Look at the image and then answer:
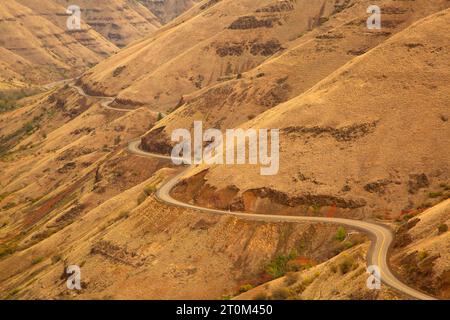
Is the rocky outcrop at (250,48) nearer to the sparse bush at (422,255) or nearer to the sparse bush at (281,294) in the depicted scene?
the sparse bush at (281,294)

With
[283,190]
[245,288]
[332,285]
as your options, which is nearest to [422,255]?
[332,285]

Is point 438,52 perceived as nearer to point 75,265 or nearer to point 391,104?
point 391,104

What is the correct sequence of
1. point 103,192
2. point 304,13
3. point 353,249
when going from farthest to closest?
point 304,13 < point 103,192 < point 353,249

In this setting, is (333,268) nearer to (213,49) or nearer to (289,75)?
(289,75)

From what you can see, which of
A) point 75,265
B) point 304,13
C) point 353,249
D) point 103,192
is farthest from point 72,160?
point 353,249

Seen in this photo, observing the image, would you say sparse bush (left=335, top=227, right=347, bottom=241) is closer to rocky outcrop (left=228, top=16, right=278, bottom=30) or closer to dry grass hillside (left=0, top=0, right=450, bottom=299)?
dry grass hillside (left=0, top=0, right=450, bottom=299)

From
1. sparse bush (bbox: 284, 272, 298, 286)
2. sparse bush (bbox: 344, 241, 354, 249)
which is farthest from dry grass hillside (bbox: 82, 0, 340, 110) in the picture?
sparse bush (bbox: 284, 272, 298, 286)
